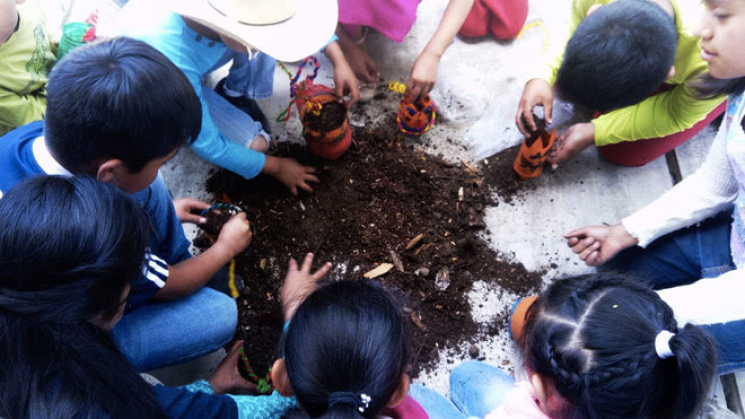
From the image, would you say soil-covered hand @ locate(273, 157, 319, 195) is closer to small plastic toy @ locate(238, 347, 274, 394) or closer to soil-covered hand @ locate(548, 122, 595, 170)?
small plastic toy @ locate(238, 347, 274, 394)

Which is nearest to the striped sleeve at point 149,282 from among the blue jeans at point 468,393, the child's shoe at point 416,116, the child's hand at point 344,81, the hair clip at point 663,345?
the blue jeans at point 468,393

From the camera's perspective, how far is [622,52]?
4.90 feet

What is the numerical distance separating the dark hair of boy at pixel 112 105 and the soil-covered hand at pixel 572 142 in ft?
5.10

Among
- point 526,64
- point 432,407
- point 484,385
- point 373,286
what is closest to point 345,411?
point 373,286

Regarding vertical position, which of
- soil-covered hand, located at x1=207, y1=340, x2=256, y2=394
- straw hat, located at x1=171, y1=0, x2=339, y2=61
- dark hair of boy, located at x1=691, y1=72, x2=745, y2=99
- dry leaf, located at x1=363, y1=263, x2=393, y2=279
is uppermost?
dark hair of boy, located at x1=691, y1=72, x2=745, y2=99

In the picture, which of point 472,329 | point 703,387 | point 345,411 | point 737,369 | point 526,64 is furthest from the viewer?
point 526,64

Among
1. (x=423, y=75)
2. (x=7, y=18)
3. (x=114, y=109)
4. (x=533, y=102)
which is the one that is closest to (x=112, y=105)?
(x=114, y=109)

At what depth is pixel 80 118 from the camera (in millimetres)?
1127

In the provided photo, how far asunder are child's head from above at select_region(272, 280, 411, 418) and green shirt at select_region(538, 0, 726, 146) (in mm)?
1477

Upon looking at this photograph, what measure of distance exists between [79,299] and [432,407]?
1.05m

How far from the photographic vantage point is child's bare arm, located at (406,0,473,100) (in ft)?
6.33

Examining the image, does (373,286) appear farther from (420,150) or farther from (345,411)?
(420,150)

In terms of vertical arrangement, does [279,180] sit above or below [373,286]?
below

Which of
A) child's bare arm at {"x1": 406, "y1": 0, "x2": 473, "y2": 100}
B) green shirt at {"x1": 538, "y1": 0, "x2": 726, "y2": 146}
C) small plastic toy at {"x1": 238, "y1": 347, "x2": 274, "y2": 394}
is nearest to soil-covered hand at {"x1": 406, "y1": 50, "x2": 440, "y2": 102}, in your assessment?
child's bare arm at {"x1": 406, "y1": 0, "x2": 473, "y2": 100}
